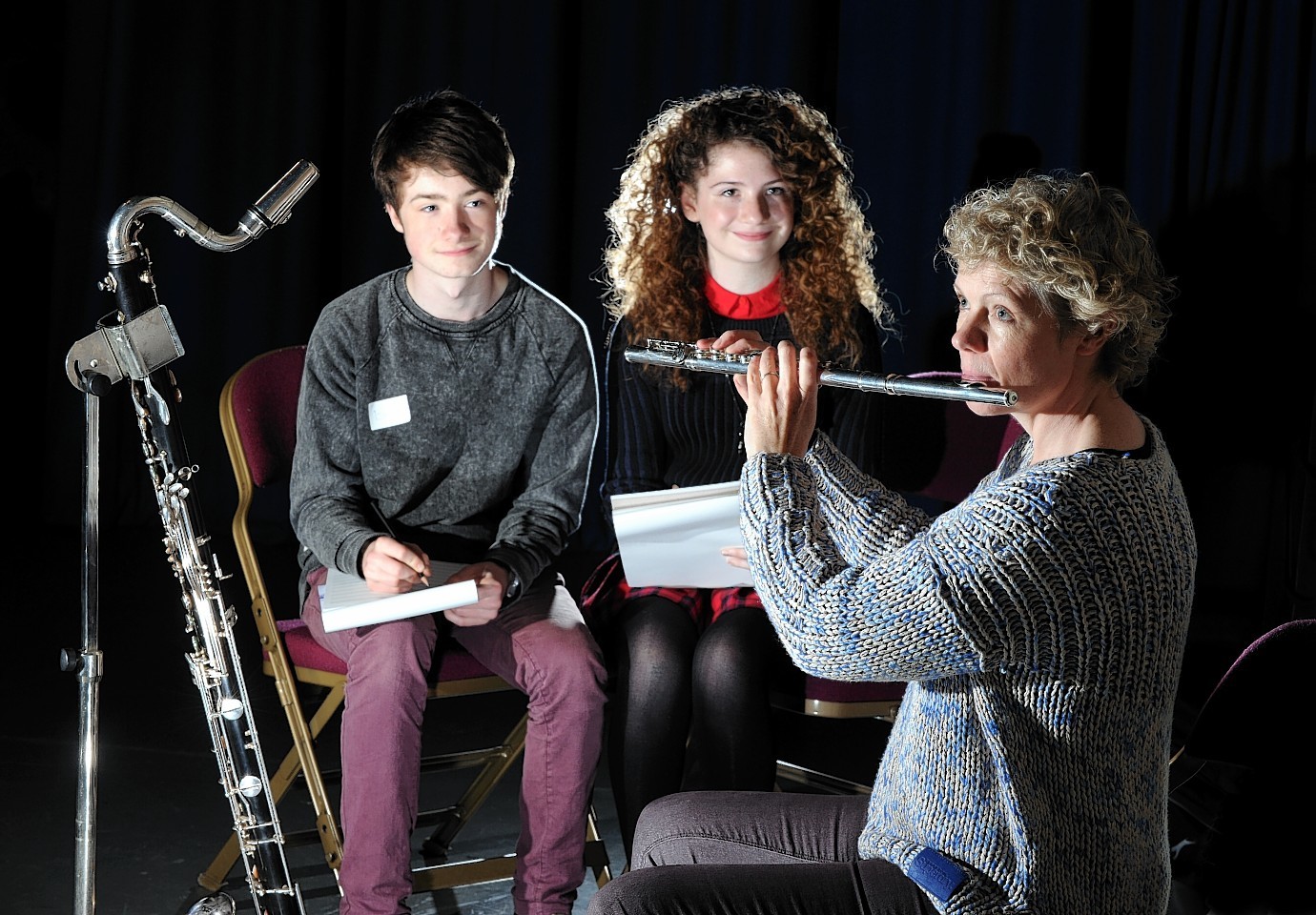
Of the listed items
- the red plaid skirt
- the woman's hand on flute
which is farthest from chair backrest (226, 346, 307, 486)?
the woman's hand on flute

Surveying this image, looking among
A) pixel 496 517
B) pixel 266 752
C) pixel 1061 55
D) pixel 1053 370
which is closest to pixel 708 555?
pixel 496 517

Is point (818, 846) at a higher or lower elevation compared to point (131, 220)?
lower

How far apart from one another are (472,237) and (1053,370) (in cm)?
116

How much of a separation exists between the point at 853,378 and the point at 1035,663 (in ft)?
1.63

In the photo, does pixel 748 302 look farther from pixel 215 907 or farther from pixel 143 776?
pixel 143 776

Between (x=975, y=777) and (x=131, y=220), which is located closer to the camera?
(x=975, y=777)

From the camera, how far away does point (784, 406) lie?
4.88 ft

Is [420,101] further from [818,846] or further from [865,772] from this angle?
[865,772]

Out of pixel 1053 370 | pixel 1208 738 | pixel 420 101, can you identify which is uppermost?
pixel 420 101

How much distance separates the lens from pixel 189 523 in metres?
1.75

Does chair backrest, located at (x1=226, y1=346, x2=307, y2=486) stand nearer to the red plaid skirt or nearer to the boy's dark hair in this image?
the boy's dark hair

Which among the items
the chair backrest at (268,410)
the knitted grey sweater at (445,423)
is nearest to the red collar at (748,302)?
the knitted grey sweater at (445,423)

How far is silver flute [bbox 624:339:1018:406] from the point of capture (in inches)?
56.2

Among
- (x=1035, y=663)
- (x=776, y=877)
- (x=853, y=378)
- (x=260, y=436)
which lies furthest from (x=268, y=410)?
(x=1035, y=663)
